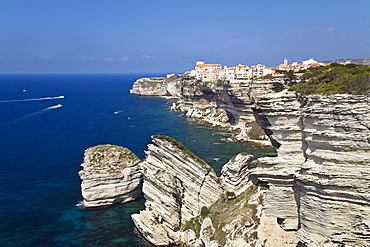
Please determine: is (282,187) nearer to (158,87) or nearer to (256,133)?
(256,133)

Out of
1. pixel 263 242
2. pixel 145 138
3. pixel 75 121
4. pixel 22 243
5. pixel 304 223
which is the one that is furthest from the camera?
pixel 75 121

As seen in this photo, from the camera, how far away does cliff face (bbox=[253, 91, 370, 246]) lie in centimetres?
1644

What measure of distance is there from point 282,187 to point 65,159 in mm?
42308

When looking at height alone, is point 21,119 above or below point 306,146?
below

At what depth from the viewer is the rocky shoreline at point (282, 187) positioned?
16.7 meters

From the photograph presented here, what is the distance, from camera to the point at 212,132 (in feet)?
251

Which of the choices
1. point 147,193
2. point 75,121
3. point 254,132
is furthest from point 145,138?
point 147,193

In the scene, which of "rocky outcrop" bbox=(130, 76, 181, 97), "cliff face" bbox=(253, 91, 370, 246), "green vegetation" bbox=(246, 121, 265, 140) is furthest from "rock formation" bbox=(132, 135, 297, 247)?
"rocky outcrop" bbox=(130, 76, 181, 97)

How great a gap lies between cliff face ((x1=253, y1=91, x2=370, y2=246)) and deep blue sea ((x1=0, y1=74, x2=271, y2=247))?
15648mm

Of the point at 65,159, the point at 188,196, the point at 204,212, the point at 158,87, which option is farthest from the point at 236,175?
the point at 158,87

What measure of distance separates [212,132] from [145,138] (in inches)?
699

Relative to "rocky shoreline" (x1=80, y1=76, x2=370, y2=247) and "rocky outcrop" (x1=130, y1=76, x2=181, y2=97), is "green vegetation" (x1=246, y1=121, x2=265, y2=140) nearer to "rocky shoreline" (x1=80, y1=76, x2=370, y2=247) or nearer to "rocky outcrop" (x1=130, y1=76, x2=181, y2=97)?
"rocky shoreline" (x1=80, y1=76, x2=370, y2=247)

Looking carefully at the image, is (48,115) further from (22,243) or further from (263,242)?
(263,242)

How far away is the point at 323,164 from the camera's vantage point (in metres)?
17.7
